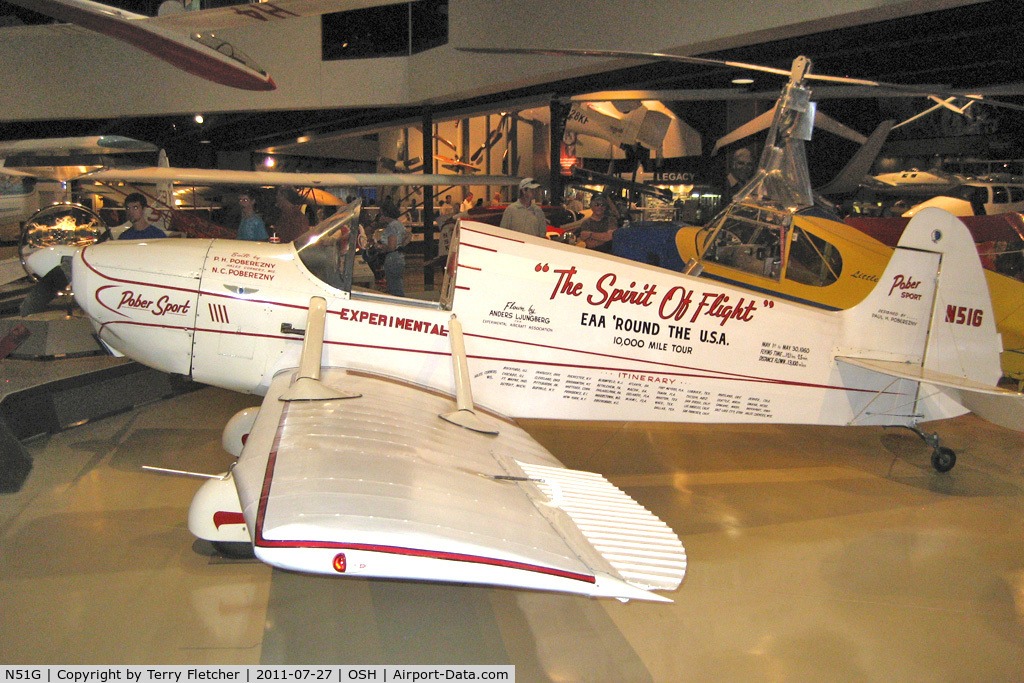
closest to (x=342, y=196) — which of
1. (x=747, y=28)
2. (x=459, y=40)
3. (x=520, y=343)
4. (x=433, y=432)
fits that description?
(x=459, y=40)

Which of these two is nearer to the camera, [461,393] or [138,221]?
[461,393]

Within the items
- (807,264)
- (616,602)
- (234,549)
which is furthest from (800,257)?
(234,549)

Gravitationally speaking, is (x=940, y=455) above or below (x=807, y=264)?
below

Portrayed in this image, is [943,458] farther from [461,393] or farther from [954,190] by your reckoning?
[954,190]

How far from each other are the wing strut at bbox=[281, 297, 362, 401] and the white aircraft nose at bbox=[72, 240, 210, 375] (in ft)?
2.59

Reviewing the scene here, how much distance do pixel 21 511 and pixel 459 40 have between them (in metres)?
9.50

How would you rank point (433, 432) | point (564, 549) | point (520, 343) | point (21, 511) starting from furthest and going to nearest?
point (520, 343) < point (21, 511) < point (433, 432) < point (564, 549)

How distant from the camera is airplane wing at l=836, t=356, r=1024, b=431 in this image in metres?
4.04

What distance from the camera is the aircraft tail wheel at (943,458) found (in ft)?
15.9

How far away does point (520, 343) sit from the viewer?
13.5ft

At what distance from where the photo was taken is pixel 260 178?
8992 mm

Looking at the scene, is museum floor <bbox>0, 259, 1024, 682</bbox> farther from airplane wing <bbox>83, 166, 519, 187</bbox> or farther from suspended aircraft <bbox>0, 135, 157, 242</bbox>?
suspended aircraft <bbox>0, 135, 157, 242</bbox>

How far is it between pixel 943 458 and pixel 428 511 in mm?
4392

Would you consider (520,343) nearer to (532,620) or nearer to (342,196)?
(532,620)
